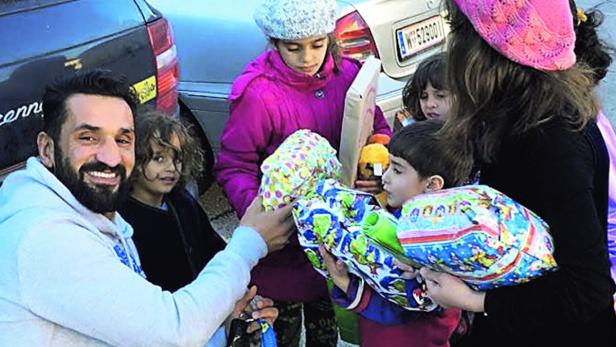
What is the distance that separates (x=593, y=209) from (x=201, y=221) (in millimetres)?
1364

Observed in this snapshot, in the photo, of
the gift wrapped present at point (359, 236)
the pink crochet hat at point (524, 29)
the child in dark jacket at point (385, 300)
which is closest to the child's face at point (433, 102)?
the child in dark jacket at point (385, 300)

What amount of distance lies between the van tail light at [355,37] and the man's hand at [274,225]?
2.31m

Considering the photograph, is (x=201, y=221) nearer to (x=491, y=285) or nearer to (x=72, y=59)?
(x=72, y=59)

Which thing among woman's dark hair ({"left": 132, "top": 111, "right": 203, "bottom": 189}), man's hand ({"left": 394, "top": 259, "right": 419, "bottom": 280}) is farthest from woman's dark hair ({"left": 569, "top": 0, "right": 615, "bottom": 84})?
woman's dark hair ({"left": 132, "top": 111, "right": 203, "bottom": 189})

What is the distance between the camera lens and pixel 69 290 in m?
1.60

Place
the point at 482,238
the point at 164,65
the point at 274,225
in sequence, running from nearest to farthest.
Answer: the point at 482,238 → the point at 274,225 → the point at 164,65

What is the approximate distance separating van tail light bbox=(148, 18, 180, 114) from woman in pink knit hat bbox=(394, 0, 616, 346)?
1.99m

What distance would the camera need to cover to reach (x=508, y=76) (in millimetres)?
1617

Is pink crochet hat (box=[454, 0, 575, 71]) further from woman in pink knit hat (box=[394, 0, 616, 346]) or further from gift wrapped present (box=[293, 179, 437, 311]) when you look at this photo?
gift wrapped present (box=[293, 179, 437, 311])

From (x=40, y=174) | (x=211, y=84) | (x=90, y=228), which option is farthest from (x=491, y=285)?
(x=211, y=84)

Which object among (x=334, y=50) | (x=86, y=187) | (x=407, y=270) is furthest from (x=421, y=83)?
(x=86, y=187)

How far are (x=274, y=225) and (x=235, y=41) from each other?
257 cm

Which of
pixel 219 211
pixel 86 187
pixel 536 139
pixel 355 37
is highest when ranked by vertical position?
pixel 536 139

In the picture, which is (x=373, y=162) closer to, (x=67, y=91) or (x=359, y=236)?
(x=359, y=236)
